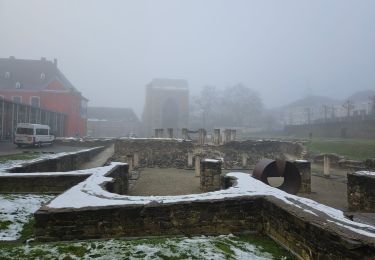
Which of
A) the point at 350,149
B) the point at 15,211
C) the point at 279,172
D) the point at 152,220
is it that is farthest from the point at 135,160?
the point at 350,149

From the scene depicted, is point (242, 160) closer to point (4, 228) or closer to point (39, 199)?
point (39, 199)

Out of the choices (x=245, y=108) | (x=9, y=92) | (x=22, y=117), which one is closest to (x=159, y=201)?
(x=22, y=117)

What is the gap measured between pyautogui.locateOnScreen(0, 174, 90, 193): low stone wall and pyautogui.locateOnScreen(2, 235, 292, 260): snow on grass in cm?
386

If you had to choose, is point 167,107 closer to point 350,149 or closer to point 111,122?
point 111,122

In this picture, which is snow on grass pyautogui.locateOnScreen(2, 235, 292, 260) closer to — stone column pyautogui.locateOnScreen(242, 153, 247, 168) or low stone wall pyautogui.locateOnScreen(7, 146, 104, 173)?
low stone wall pyautogui.locateOnScreen(7, 146, 104, 173)

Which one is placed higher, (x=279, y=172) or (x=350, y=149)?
(x=350, y=149)

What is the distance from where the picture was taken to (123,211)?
507 cm

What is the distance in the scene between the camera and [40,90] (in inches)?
1911

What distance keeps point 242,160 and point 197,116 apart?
2163 inches

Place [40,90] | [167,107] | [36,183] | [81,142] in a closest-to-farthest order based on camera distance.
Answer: [36,183]
[81,142]
[40,90]
[167,107]

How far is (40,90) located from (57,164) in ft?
132

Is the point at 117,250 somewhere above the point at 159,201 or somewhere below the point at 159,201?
below

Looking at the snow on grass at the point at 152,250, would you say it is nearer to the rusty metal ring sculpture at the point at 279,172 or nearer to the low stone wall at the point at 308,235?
the low stone wall at the point at 308,235

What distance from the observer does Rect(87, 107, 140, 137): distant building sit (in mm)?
74812
